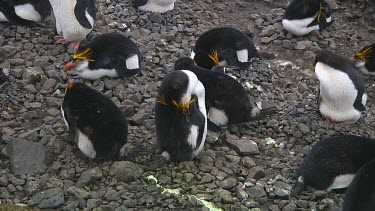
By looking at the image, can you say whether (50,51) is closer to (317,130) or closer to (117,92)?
(117,92)

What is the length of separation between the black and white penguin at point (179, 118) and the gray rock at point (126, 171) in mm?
245

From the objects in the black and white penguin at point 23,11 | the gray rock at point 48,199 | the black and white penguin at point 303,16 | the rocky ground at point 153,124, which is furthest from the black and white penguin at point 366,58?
the gray rock at point 48,199

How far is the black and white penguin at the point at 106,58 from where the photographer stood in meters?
5.99

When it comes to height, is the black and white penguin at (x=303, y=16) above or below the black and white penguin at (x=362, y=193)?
below

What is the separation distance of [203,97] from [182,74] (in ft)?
1.04

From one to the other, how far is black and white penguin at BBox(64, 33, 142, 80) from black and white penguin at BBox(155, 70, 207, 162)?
3.86ft

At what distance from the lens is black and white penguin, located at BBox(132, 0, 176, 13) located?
7234 mm

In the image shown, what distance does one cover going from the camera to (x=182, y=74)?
16.4ft

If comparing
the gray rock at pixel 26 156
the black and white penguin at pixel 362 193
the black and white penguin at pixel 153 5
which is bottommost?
the gray rock at pixel 26 156

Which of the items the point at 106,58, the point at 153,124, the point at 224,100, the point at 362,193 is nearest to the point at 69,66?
the point at 106,58

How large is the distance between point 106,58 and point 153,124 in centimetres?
87

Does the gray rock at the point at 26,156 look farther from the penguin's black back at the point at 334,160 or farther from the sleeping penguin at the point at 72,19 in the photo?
the penguin's black back at the point at 334,160

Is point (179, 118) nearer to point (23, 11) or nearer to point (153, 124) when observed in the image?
point (153, 124)

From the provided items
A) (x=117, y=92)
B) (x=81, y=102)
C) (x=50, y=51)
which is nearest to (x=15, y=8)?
(x=50, y=51)
